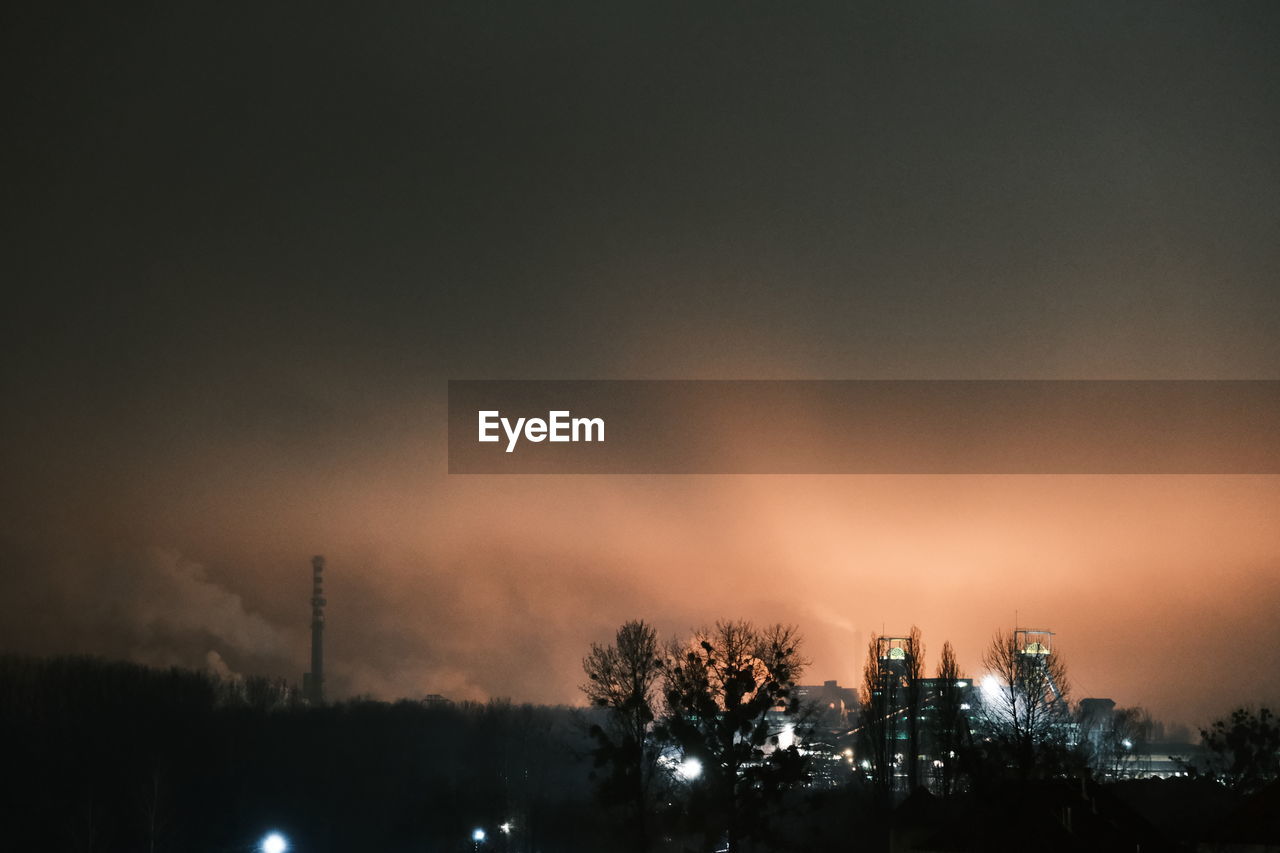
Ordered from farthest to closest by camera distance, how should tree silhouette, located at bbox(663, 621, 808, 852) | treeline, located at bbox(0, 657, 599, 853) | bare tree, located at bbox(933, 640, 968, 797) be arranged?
treeline, located at bbox(0, 657, 599, 853) → bare tree, located at bbox(933, 640, 968, 797) → tree silhouette, located at bbox(663, 621, 808, 852)

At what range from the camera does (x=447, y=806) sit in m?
87.8

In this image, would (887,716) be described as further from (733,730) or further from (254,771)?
(254,771)

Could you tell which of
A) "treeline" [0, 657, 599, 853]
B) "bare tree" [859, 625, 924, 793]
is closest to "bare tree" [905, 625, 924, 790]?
"bare tree" [859, 625, 924, 793]

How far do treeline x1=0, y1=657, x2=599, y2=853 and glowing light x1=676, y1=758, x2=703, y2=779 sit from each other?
14449 millimetres

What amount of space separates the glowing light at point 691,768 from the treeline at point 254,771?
47.4 ft

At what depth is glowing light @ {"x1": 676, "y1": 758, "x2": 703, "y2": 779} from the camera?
48.3 meters

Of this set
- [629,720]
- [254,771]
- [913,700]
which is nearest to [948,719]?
[913,700]

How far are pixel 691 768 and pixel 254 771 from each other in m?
71.0

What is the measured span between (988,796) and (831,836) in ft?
61.3

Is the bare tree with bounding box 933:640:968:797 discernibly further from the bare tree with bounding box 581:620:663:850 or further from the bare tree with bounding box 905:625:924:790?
the bare tree with bounding box 581:620:663:850

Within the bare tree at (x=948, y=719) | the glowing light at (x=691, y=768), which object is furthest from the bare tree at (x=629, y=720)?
the bare tree at (x=948, y=719)

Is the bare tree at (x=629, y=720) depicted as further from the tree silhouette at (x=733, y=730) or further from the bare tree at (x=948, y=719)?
the bare tree at (x=948, y=719)

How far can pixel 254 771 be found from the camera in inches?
4296

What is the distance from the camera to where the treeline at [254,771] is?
84625mm
